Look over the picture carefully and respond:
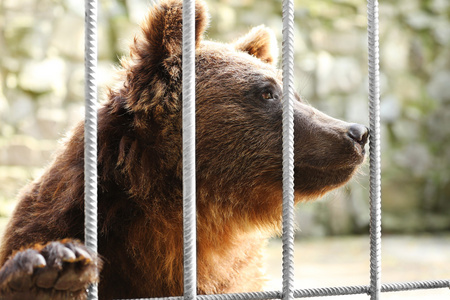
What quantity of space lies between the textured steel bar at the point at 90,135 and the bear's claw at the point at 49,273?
0.06 m

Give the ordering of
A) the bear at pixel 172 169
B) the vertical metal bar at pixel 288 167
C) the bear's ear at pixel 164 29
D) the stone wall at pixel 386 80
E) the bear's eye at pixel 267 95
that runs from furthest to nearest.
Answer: the stone wall at pixel 386 80, the bear's eye at pixel 267 95, the bear's ear at pixel 164 29, the bear at pixel 172 169, the vertical metal bar at pixel 288 167

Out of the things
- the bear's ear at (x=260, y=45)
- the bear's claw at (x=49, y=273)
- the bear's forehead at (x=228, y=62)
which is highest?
the bear's ear at (x=260, y=45)

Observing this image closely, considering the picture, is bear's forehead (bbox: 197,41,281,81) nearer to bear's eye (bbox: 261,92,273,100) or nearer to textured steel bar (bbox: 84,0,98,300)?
bear's eye (bbox: 261,92,273,100)

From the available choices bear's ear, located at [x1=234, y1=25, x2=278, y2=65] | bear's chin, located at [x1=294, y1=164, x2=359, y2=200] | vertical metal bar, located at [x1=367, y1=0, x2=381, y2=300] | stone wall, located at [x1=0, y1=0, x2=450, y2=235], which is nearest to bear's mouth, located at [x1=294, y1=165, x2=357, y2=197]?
bear's chin, located at [x1=294, y1=164, x2=359, y2=200]

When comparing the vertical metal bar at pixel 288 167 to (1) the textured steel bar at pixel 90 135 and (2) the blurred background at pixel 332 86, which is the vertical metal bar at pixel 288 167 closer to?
(1) the textured steel bar at pixel 90 135

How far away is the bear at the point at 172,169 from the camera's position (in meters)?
2.02

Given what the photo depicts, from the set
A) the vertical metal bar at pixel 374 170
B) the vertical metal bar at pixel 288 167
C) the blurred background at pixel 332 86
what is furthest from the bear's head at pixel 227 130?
the blurred background at pixel 332 86

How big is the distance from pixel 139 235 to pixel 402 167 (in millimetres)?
5778

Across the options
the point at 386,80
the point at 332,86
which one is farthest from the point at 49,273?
the point at 386,80

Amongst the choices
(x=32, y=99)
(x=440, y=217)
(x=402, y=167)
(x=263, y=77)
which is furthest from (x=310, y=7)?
(x=263, y=77)

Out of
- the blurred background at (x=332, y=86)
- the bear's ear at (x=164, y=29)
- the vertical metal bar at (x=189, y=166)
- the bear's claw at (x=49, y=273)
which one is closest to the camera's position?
the bear's claw at (x=49, y=273)

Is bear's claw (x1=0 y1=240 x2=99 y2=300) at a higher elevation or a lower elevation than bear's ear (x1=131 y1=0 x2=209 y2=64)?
lower

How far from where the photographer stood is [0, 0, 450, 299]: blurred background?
19.5 feet

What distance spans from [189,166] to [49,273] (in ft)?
1.58
